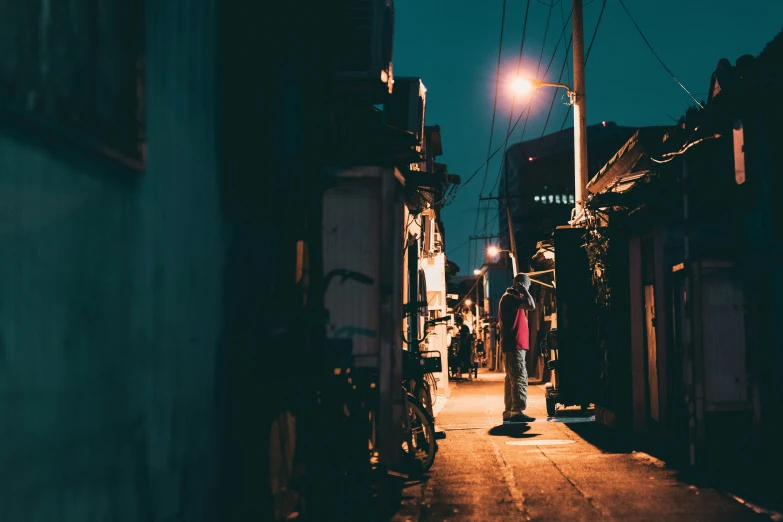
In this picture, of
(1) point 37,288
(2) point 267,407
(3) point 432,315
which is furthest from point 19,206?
(3) point 432,315

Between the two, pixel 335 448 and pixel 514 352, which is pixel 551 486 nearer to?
pixel 335 448

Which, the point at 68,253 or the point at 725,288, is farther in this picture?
the point at 725,288

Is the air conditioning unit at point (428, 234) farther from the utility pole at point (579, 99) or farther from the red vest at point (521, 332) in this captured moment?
the red vest at point (521, 332)

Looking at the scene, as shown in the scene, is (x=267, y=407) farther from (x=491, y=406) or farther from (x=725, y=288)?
(x=491, y=406)

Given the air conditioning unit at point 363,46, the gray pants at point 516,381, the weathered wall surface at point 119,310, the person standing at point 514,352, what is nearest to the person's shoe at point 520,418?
the person standing at point 514,352

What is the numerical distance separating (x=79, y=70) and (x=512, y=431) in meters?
11.1

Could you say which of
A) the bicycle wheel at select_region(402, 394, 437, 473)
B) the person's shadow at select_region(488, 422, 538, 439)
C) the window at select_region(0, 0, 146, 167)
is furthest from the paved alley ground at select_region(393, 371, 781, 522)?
the window at select_region(0, 0, 146, 167)

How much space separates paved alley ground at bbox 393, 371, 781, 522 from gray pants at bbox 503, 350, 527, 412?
1000mm

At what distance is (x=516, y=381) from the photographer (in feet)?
48.5

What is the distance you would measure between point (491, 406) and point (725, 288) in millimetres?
10197

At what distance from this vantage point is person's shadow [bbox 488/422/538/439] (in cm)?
1341

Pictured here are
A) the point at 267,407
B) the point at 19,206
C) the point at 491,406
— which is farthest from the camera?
the point at 491,406

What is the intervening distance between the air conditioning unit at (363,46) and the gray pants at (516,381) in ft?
19.9

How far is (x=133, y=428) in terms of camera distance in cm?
461
